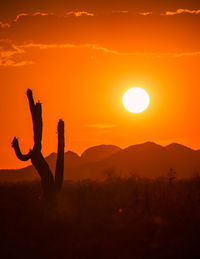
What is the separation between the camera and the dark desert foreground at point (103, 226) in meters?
13.9

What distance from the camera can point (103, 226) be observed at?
1652cm

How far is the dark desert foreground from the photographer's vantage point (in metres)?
13.9

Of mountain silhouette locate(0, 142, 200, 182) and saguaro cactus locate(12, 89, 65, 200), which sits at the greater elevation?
saguaro cactus locate(12, 89, 65, 200)

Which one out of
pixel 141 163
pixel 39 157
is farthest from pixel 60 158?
pixel 141 163

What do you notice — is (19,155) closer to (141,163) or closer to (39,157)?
(39,157)

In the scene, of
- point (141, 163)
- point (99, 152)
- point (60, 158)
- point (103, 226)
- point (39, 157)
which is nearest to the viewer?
point (103, 226)

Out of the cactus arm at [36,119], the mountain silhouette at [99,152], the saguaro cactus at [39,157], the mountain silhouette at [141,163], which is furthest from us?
the mountain silhouette at [99,152]

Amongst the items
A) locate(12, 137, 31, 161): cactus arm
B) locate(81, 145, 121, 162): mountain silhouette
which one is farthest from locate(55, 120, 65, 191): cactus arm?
locate(81, 145, 121, 162): mountain silhouette

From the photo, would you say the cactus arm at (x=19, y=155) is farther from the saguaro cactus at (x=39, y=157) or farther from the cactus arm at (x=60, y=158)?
the cactus arm at (x=60, y=158)

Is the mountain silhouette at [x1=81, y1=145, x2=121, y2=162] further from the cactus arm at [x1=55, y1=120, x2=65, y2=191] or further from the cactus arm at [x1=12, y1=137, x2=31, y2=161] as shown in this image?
the cactus arm at [x1=12, y1=137, x2=31, y2=161]

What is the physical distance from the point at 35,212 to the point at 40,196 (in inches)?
221

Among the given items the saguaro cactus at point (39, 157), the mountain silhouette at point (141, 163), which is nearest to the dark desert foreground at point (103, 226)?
the saguaro cactus at point (39, 157)

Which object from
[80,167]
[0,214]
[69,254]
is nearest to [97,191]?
[0,214]

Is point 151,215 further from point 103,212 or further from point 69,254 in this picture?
point 69,254
